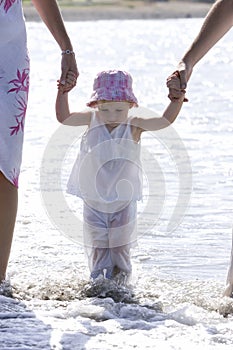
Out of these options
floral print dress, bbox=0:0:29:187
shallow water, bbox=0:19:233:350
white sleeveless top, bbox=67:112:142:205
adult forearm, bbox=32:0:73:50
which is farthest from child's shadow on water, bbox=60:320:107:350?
adult forearm, bbox=32:0:73:50

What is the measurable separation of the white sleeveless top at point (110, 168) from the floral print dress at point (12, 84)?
492 millimetres

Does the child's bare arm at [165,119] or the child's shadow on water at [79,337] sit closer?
the child's shadow on water at [79,337]

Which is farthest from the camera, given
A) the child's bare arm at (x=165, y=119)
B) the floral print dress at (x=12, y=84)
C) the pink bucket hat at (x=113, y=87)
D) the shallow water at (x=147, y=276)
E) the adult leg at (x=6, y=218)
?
the pink bucket hat at (x=113, y=87)

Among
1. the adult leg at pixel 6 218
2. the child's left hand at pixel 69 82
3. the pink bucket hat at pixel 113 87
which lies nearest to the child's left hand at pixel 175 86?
the pink bucket hat at pixel 113 87

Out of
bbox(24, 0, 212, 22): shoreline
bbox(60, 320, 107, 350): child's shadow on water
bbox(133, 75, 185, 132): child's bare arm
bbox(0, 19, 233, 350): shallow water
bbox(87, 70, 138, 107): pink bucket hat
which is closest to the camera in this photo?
bbox(60, 320, 107, 350): child's shadow on water

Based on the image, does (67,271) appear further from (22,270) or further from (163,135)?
(163,135)

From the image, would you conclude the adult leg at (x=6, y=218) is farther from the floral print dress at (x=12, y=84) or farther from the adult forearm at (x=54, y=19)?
the adult forearm at (x=54, y=19)

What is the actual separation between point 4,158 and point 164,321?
0.98 meters

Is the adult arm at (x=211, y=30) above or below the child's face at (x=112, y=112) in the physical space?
above

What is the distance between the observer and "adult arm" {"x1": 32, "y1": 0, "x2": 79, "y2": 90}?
16.5 feet

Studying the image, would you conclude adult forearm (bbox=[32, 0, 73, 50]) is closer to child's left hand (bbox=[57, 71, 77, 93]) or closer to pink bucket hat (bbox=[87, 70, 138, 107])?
child's left hand (bbox=[57, 71, 77, 93])

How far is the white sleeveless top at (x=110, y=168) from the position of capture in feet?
17.0

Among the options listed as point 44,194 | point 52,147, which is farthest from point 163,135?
point 44,194

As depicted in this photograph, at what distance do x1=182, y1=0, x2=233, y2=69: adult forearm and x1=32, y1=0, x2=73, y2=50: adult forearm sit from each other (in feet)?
1.97
